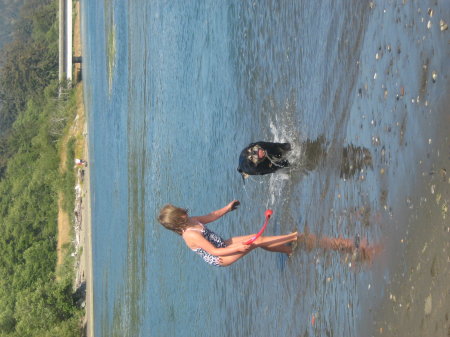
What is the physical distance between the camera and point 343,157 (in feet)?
27.1

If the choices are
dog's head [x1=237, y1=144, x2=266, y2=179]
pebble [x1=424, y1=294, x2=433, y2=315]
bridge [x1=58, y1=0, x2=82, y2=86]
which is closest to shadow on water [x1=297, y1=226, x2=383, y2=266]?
pebble [x1=424, y1=294, x2=433, y2=315]

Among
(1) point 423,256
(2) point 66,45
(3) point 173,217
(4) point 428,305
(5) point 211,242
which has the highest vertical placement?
(2) point 66,45

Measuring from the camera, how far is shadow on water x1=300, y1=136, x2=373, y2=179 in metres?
7.60

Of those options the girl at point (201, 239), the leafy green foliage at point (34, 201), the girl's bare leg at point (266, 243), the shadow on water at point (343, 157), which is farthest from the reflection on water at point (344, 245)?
the leafy green foliage at point (34, 201)

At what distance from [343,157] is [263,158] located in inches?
71.1

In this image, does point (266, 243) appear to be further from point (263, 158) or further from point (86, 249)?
point (86, 249)

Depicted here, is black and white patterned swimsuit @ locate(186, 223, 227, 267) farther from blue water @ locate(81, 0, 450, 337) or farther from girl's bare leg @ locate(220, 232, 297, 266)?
blue water @ locate(81, 0, 450, 337)

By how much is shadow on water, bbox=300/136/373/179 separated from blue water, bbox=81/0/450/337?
0.14 ft

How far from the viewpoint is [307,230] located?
30.6 feet

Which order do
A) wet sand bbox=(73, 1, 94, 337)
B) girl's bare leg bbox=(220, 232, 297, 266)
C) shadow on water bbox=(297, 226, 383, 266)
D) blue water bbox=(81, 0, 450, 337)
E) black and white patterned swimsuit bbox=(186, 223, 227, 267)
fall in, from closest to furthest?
blue water bbox=(81, 0, 450, 337)
shadow on water bbox=(297, 226, 383, 266)
black and white patterned swimsuit bbox=(186, 223, 227, 267)
girl's bare leg bbox=(220, 232, 297, 266)
wet sand bbox=(73, 1, 94, 337)

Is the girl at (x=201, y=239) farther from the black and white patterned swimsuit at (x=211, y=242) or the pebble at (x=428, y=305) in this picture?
the pebble at (x=428, y=305)

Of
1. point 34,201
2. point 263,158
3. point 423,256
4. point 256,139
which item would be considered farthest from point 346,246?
point 34,201

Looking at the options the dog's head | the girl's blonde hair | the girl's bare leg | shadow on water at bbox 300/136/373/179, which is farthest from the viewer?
the dog's head

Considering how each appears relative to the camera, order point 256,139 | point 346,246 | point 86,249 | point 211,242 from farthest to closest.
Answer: point 86,249 → point 256,139 → point 211,242 → point 346,246
